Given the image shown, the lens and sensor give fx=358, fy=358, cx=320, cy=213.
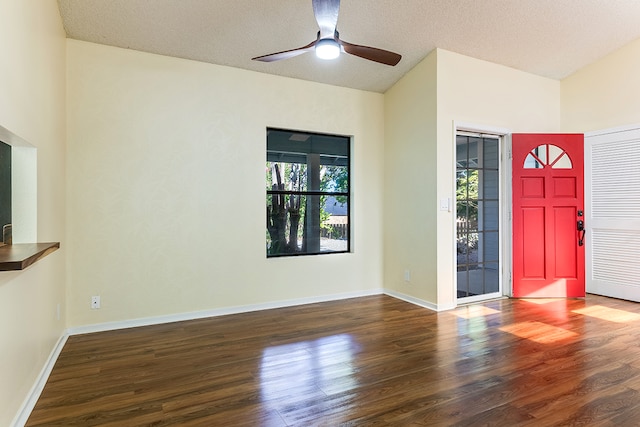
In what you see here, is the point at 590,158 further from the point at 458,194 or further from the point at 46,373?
the point at 46,373

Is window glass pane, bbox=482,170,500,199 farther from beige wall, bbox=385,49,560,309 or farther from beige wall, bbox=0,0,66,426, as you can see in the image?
beige wall, bbox=0,0,66,426

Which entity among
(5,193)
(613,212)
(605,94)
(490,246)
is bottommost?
(490,246)

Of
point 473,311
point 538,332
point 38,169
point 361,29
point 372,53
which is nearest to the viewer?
point 38,169

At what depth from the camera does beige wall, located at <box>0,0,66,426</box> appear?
1775 mm

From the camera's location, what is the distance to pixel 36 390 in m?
2.22

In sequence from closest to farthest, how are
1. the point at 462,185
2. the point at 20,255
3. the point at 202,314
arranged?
the point at 20,255, the point at 202,314, the point at 462,185

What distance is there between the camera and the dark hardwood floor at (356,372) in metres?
2.00

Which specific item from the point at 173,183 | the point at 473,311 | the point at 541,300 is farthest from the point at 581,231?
the point at 173,183

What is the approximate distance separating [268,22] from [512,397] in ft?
11.7

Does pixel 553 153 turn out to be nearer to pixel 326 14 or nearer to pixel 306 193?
pixel 306 193

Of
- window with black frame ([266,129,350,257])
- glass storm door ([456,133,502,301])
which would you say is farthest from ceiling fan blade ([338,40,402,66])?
glass storm door ([456,133,502,301])

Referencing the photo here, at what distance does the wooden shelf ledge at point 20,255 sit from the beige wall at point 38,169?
124mm

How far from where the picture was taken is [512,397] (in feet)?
7.09

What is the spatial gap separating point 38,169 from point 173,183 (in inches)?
55.0
